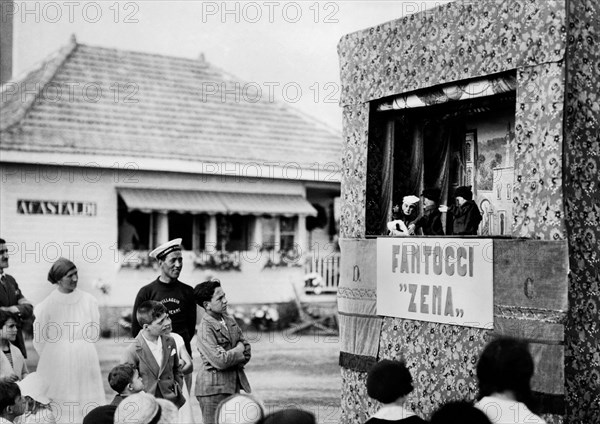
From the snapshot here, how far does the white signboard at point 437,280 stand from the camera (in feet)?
19.1

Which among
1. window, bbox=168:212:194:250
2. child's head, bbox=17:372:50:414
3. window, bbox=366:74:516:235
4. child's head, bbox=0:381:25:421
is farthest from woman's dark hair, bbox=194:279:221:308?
window, bbox=168:212:194:250

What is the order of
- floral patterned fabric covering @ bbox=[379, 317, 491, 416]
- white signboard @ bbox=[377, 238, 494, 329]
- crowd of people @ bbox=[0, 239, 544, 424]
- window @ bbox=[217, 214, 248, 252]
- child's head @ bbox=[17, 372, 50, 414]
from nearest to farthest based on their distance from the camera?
crowd of people @ bbox=[0, 239, 544, 424] → child's head @ bbox=[17, 372, 50, 414] → white signboard @ bbox=[377, 238, 494, 329] → floral patterned fabric covering @ bbox=[379, 317, 491, 416] → window @ bbox=[217, 214, 248, 252]

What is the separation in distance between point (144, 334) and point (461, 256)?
7.32 feet

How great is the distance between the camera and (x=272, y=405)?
1000cm

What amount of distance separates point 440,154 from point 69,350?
3593 millimetres

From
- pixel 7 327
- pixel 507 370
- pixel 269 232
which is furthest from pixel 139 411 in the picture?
pixel 269 232

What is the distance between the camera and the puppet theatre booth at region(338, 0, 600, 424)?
5340 millimetres

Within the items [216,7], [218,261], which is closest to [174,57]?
[216,7]

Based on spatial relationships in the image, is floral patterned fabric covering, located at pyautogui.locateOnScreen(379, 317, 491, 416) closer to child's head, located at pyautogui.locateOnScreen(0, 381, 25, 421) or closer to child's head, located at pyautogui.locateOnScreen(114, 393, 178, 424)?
child's head, located at pyautogui.locateOnScreen(114, 393, 178, 424)

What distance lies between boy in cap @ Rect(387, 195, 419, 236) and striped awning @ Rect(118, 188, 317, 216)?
20.8 feet

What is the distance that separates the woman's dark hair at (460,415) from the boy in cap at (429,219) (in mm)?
3127

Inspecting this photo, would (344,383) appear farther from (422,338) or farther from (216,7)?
(216,7)

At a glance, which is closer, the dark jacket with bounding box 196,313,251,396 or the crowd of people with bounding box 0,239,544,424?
the crowd of people with bounding box 0,239,544,424

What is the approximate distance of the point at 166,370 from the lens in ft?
19.8
